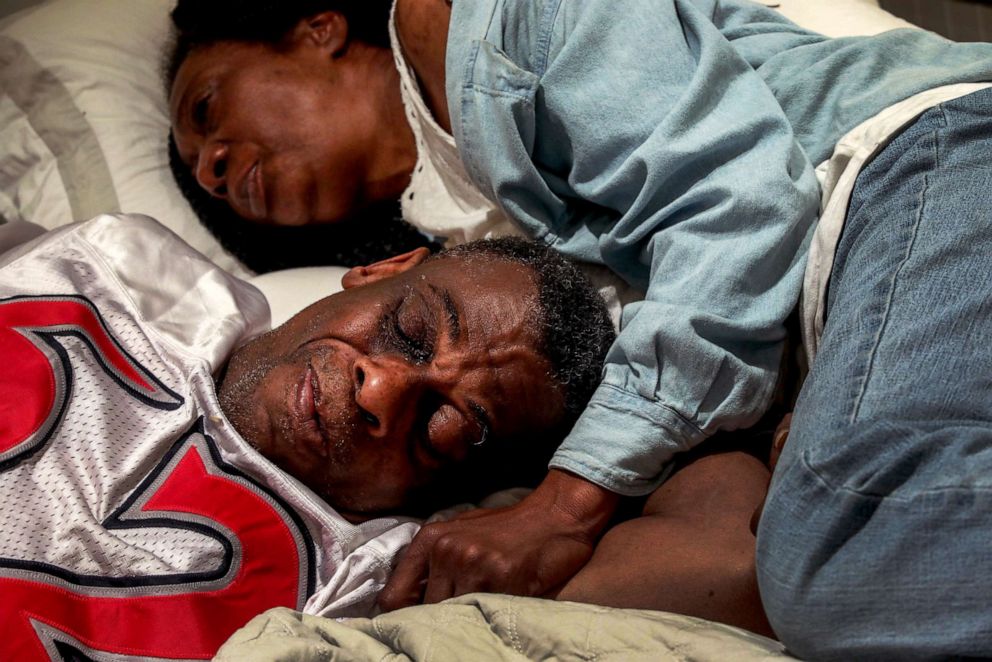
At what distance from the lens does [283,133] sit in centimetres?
160

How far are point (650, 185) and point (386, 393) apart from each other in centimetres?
41

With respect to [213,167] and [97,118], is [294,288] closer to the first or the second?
[213,167]

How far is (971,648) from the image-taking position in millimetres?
699

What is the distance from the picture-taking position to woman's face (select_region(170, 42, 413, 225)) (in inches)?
63.1

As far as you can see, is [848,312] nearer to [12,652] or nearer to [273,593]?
[273,593]

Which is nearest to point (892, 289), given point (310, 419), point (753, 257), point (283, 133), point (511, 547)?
point (753, 257)

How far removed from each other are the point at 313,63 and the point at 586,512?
3.10 feet

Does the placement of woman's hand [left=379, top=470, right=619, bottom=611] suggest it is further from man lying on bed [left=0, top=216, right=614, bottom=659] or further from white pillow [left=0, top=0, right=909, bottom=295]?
white pillow [left=0, top=0, right=909, bottom=295]

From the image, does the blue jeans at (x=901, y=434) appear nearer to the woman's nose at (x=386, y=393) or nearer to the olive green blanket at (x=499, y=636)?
the olive green blanket at (x=499, y=636)

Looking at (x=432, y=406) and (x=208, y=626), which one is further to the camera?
(x=432, y=406)

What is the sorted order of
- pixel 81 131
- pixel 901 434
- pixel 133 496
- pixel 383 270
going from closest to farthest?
1. pixel 901 434
2. pixel 133 496
3. pixel 383 270
4. pixel 81 131

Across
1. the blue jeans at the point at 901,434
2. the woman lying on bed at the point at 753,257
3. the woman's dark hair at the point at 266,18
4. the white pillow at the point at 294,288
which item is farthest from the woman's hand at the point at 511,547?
the woman's dark hair at the point at 266,18

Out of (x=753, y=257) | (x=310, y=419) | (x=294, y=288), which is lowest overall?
(x=294, y=288)

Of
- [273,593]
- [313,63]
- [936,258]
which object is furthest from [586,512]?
[313,63]
